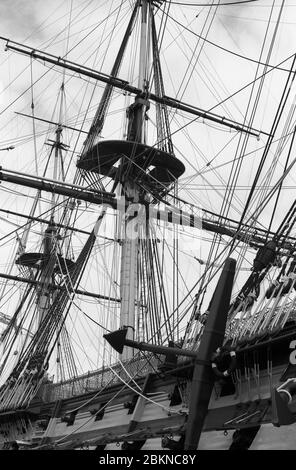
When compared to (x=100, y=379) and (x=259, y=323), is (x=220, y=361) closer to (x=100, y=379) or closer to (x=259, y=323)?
(x=259, y=323)

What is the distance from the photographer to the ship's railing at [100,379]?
12.2 m

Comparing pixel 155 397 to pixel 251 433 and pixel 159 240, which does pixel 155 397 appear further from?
pixel 159 240

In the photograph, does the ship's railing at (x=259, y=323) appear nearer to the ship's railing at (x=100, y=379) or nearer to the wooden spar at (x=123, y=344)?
the wooden spar at (x=123, y=344)

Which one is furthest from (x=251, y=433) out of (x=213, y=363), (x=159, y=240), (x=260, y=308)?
(x=159, y=240)

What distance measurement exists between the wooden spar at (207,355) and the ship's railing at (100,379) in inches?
88.8

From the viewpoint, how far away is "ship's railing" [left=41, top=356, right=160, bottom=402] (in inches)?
482

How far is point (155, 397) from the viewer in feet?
36.2

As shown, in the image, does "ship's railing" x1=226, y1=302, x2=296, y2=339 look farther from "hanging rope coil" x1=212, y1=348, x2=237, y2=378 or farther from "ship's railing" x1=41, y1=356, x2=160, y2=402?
"ship's railing" x1=41, y1=356, x2=160, y2=402

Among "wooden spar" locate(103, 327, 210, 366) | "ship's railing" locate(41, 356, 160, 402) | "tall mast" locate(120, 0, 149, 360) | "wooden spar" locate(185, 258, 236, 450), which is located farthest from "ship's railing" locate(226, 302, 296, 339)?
"tall mast" locate(120, 0, 149, 360)

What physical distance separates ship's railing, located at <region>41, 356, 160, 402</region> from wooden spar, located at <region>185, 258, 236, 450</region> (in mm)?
2255

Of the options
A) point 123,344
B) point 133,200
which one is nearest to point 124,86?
point 133,200

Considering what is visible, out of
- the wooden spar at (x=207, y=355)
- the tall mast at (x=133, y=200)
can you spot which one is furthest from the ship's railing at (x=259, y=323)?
the tall mast at (x=133, y=200)

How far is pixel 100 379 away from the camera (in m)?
14.5
